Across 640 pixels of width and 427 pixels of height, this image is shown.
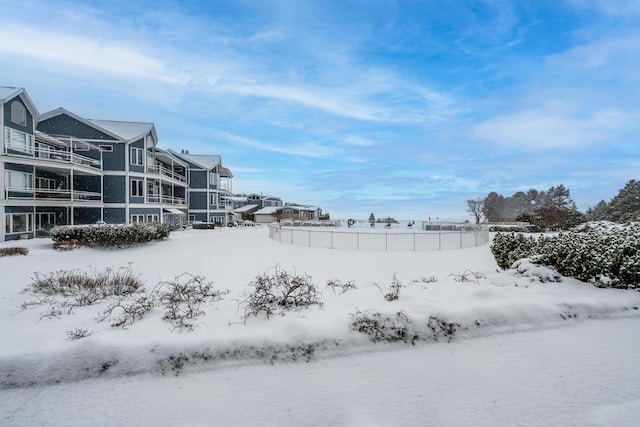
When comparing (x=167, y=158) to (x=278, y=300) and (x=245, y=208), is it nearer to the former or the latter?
(x=245, y=208)

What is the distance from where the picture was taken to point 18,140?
21266 millimetres

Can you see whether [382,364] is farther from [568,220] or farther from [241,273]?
[568,220]

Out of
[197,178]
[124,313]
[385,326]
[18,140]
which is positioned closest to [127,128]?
[18,140]

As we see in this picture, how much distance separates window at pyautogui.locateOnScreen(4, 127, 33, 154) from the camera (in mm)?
20219

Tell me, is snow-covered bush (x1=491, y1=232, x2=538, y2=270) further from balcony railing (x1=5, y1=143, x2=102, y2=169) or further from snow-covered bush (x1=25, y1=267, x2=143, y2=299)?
balcony railing (x1=5, y1=143, x2=102, y2=169)

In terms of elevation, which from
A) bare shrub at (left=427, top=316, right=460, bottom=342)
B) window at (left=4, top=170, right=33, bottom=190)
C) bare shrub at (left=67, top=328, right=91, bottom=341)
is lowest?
bare shrub at (left=427, top=316, right=460, bottom=342)

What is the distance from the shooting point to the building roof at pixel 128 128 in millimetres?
28562

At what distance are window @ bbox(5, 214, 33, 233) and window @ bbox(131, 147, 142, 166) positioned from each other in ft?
29.8

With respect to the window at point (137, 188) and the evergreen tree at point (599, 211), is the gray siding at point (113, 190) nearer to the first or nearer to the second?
the window at point (137, 188)

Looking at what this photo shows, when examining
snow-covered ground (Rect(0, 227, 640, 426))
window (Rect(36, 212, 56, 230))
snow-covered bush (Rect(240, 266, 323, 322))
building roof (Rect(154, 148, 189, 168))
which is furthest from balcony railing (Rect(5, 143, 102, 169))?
snow-covered bush (Rect(240, 266, 323, 322))

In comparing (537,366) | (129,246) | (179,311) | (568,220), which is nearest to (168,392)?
(179,311)

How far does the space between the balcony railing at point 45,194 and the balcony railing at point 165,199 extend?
450cm

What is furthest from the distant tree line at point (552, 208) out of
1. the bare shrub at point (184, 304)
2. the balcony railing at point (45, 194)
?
the balcony railing at point (45, 194)

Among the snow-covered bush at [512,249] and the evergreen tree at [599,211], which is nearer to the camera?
the snow-covered bush at [512,249]
